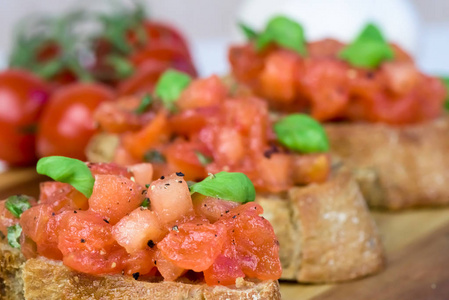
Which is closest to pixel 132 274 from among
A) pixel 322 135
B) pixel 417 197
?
pixel 322 135

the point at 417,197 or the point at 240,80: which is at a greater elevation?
the point at 240,80

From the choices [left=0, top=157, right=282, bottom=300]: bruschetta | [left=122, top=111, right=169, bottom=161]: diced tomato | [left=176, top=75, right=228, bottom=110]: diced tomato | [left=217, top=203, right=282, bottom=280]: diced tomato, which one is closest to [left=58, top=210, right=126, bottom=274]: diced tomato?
[left=0, top=157, right=282, bottom=300]: bruschetta

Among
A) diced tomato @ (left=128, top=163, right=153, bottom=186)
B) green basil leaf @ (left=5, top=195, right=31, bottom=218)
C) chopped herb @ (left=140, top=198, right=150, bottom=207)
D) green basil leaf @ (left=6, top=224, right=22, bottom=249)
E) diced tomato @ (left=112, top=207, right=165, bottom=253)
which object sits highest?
diced tomato @ (left=128, top=163, right=153, bottom=186)

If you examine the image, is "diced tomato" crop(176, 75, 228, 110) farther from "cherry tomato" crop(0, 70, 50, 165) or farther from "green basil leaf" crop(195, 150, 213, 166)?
"cherry tomato" crop(0, 70, 50, 165)

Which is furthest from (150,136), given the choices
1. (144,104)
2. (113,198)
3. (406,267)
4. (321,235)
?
(406,267)

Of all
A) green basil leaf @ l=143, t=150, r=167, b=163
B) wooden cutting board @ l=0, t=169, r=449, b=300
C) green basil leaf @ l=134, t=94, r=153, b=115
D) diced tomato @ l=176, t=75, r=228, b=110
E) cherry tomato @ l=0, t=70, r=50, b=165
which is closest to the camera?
wooden cutting board @ l=0, t=169, r=449, b=300

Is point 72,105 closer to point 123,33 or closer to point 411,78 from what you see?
point 123,33
